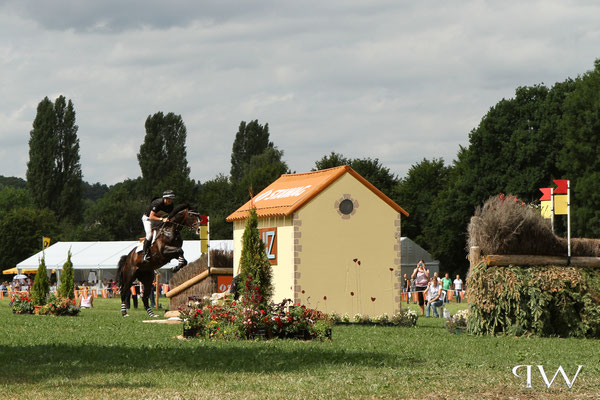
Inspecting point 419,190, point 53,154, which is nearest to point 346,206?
point 419,190

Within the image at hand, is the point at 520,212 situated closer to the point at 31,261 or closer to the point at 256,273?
the point at 256,273

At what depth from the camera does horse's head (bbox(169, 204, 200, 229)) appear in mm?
24359

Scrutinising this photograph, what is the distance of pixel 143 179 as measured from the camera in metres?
94.3

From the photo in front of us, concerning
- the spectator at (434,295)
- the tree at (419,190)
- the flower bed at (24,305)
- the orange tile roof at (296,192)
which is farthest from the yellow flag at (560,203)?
the tree at (419,190)

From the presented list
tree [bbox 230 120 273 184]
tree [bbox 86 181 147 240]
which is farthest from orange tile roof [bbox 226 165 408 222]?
tree [bbox 230 120 273 184]

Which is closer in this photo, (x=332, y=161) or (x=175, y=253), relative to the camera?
(x=175, y=253)

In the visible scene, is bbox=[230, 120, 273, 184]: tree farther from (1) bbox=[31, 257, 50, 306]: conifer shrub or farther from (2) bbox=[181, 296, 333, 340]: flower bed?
(2) bbox=[181, 296, 333, 340]: flower bed

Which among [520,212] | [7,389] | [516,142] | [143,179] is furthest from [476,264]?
[143,179]

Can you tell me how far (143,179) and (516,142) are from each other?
5057 centimetres

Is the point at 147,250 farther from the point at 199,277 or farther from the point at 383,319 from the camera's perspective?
the point at 383,319

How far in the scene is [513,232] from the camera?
60.0 feet

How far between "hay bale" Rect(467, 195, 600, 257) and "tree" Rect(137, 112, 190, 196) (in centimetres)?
7543

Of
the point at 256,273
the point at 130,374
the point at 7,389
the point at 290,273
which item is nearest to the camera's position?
the point at 7,389

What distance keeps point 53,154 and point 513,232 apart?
236 feet
